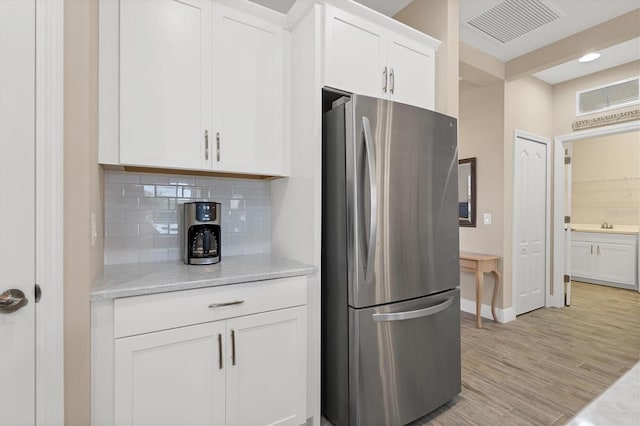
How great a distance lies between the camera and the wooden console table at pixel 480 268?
10.8 ft

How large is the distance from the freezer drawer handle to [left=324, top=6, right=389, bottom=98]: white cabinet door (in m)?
1.27

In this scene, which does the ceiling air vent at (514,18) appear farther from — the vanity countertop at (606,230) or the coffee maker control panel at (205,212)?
the vanity countertop at (606,230)

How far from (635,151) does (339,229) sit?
630 cm

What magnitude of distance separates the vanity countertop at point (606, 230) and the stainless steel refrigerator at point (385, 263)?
192 inches

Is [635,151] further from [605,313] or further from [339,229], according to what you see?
[339,229]

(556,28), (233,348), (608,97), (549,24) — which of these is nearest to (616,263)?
(608,97)

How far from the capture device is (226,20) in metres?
1.75

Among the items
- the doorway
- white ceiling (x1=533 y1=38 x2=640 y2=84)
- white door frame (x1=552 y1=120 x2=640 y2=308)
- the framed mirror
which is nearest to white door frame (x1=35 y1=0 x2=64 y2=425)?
the doorway

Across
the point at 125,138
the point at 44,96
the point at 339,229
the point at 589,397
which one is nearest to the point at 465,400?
the point at 589,397

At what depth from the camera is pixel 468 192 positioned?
12.6ft

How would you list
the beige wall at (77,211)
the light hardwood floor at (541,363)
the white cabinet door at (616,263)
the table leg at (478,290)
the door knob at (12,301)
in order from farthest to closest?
the white cabinet door at (616,263) → the table leg at (478,290) → the light hardwood floor at (541,363) → the beige wall at (77,211) → the door knob at (12,301)

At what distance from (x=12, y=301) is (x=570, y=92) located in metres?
5.35

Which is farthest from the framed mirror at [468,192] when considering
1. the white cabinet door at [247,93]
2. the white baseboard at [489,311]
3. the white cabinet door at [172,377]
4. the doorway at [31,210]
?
the doorway at [31,210]

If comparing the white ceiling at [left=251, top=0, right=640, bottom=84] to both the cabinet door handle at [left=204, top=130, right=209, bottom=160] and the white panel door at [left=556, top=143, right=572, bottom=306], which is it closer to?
the white panel door at [left=556, top=143, right=572, bottom=306]
